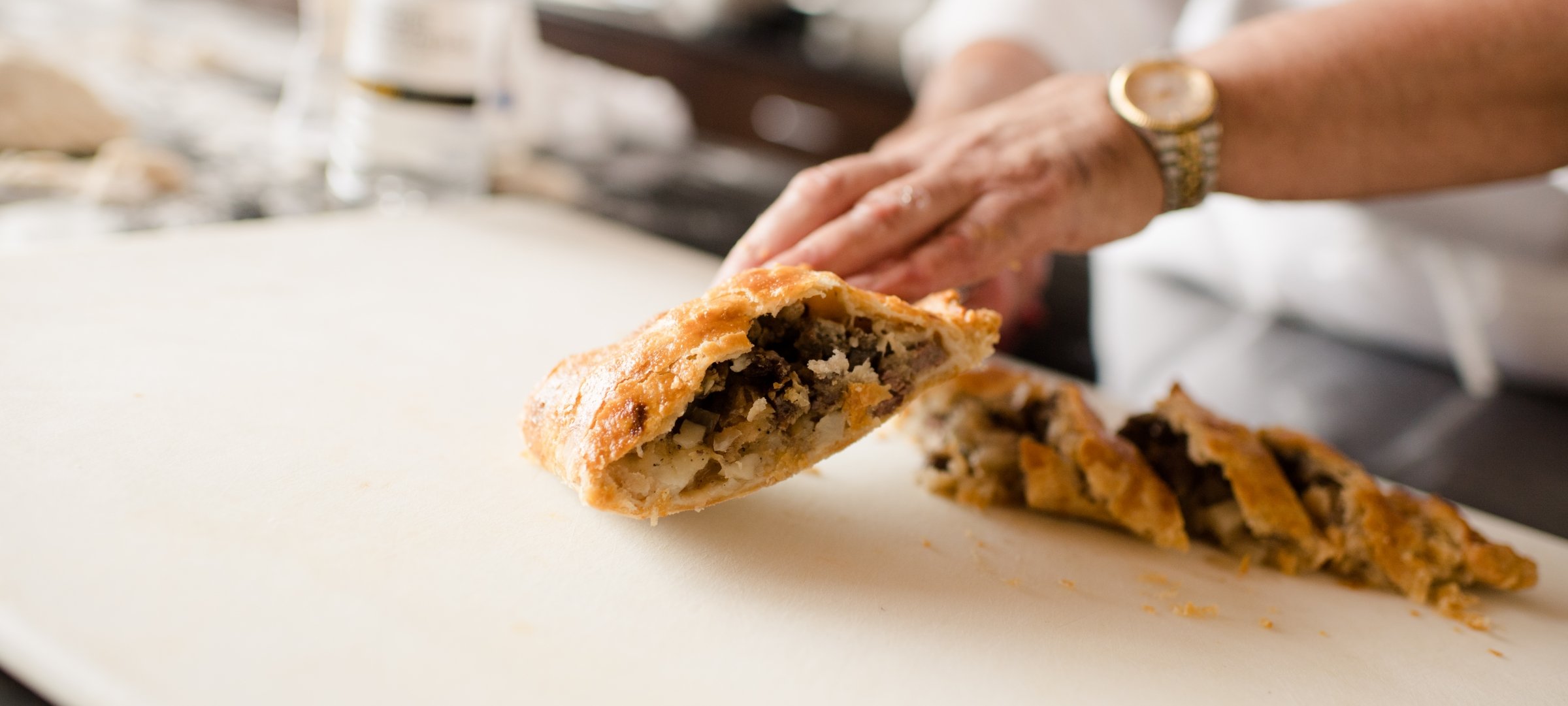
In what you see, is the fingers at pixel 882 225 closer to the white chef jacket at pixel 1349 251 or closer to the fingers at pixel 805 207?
the fingers at pixel 805 207

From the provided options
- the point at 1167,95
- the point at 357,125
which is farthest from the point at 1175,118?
the point at 357,125

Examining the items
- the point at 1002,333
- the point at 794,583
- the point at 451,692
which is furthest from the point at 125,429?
the point at 1002,333

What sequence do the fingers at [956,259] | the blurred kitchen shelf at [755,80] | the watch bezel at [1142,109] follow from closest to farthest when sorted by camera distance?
the fingers at [956,259] → the watch bezel at [1142,109] → the blurred kitchen shelf at [755,80]

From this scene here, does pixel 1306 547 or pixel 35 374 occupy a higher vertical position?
pixel 1306 547

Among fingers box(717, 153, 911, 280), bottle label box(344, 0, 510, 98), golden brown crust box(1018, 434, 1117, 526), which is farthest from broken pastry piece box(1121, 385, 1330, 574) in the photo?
bottle label box(344, 0, 510, 98)

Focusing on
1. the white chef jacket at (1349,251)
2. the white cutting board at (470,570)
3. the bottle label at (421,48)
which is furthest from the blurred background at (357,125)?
the white cutting board at (470,570)

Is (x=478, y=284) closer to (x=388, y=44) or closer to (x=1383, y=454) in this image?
(x=388, y=44)
